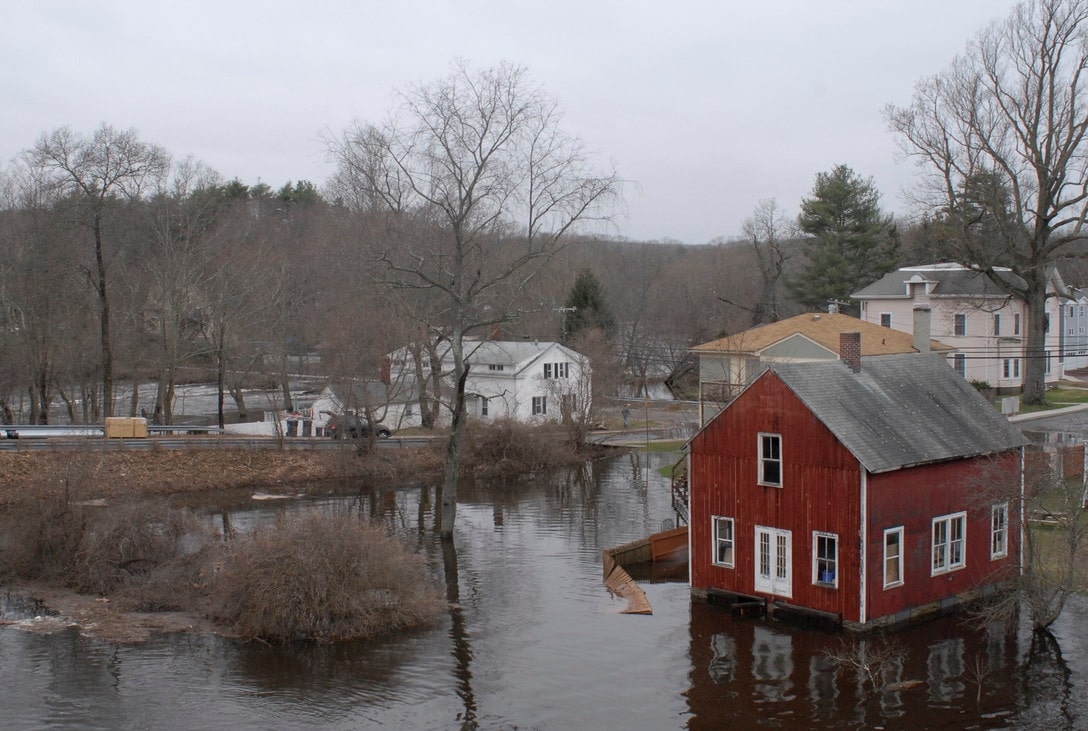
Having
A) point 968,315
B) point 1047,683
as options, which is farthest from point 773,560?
point 968,315

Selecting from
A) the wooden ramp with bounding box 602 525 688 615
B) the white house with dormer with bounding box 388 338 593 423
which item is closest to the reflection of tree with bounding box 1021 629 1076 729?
the wooden ramp with bounding box 602 525 688 615

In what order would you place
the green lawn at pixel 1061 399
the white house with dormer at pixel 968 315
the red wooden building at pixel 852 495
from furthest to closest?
1. the white house with dormer at pixel 968 315
2. the green lawn at pixel 1061 399
3. the red wooden building at pixel 852 495

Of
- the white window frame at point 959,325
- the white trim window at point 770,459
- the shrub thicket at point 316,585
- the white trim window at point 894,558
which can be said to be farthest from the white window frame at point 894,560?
the white window frame at point 959,325

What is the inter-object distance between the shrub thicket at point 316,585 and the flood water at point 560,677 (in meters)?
0.63

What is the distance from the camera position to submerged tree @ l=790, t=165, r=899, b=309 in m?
80.0

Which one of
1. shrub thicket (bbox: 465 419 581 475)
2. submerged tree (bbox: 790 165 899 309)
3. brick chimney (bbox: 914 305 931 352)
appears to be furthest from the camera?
submerged tree (bbox: 790 165 899 309)

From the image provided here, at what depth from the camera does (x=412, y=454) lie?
2042 inches

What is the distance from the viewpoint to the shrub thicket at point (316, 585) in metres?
25.2

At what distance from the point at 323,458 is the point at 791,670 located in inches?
1231

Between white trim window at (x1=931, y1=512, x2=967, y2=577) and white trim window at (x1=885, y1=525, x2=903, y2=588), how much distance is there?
1320mm

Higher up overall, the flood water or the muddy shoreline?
the muddy shoreline

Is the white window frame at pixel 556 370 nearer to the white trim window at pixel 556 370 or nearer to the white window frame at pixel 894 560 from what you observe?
the white trim window at pixel 556 370

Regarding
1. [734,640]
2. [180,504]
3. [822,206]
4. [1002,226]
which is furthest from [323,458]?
[822,206]

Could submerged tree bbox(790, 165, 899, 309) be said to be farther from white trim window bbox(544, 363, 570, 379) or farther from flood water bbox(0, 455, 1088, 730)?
flood water bbox(0, 455, 1088, 730)
